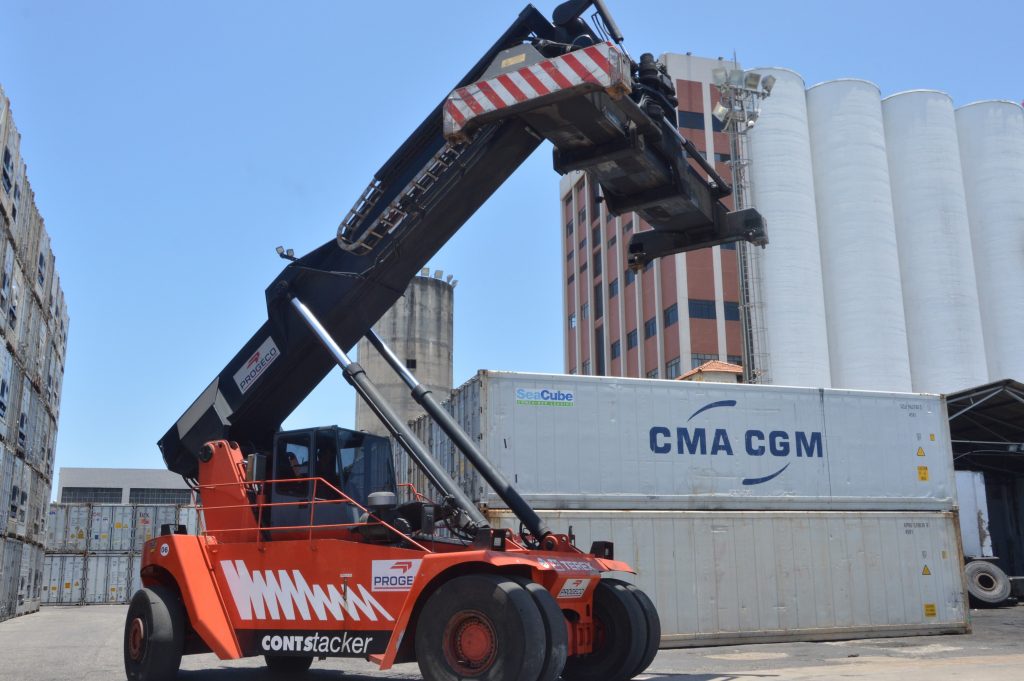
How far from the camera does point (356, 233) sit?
381 inches

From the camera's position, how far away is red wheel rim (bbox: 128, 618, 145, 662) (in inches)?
371

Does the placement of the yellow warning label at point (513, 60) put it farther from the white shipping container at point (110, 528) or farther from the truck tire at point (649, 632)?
the white shipping container at point (110, 528)

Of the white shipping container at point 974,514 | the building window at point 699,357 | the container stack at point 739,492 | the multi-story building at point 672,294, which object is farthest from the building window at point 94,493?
the white shipping container at point 974,514

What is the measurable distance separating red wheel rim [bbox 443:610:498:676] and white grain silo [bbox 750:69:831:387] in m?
36.7

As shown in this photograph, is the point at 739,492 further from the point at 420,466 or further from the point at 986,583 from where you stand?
the point at 986,583

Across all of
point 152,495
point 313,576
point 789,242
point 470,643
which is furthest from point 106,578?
point 789,242

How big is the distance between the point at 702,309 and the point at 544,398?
35.9 meters

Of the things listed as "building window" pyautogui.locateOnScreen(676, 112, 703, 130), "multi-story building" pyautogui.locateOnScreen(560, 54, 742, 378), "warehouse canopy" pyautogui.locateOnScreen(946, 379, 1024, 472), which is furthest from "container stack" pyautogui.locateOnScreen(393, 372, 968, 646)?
"building window" pyautogui.locateOnScreen(676, 112, 703, 130)

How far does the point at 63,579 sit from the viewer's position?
110 ft

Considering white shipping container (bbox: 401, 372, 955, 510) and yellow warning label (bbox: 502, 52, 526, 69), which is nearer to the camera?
yellow warning label (bbox: 502, 52, 526, 69)

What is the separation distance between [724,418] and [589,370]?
46435mm

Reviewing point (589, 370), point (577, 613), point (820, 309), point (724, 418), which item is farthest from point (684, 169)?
point (589, 370)

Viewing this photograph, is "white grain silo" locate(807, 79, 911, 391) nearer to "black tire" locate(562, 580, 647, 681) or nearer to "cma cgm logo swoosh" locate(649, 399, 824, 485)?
"cma cgm logo swoosh" locate(649, 399, 824, 485)

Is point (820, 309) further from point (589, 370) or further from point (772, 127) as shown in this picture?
point (589, 370)
